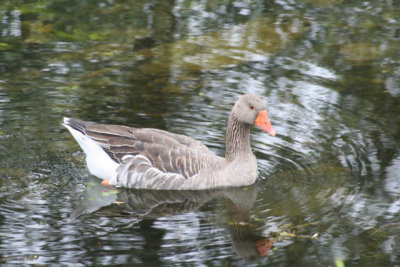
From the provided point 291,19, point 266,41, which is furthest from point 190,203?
point 291,19

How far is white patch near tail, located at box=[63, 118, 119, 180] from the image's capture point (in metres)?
9.54

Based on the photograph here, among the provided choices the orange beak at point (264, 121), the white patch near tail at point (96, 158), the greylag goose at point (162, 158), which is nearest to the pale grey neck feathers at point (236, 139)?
the greylag goose at point (162, 158)

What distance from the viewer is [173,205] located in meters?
8.96

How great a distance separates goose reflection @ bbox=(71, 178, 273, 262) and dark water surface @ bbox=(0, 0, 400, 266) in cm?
3

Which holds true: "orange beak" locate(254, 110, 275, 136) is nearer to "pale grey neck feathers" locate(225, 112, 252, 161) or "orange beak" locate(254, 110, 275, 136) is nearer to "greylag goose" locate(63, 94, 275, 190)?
"greylag goose" locate(63, 94, 275, 190)

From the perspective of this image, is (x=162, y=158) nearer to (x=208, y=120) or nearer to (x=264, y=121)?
(x=264, y=121)

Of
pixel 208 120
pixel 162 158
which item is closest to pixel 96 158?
pixel 162 158

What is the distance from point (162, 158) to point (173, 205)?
916 millimetres

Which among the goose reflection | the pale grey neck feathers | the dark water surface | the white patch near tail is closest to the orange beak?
the pale grey neck feathers

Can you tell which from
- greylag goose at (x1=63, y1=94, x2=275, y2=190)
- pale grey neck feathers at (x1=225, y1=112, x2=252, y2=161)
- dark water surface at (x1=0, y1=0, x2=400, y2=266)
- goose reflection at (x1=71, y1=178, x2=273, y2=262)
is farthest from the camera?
pale grey neck feathers at (x1=225, y1=112, x2=252, y2=161)

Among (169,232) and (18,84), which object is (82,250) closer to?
(169,232)

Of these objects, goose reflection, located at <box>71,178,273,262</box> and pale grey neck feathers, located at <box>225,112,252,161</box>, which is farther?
pale grey neck feathers, located at <box>225,112,252,161</box>

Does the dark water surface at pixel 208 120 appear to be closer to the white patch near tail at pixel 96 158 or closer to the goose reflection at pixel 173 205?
the goose reflection at pixel 173 205

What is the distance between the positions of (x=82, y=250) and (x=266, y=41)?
928cm
